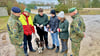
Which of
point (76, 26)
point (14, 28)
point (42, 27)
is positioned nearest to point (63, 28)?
point (76, 26)

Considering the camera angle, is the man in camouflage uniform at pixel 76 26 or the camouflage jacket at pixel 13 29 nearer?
the camouflage jacket at pixel 13 29

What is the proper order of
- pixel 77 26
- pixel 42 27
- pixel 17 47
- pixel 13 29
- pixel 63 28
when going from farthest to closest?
pixel 42 27 → pixel 63 28 → pixel 17 47 → pixel 77 26 → pixel 13 29

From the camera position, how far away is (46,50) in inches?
136

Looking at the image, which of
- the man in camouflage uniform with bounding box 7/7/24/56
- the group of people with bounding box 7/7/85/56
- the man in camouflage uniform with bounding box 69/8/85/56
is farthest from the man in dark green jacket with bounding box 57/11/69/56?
the man in camouflage uniform with bounding box 7/7/24/56

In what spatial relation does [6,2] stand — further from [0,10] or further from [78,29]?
[78,29]

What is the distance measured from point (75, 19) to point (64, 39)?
0.87 metres

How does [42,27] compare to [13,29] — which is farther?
[42,27]

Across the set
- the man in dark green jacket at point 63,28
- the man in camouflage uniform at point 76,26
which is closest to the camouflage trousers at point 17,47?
the man in dark green jacket at point 63,28

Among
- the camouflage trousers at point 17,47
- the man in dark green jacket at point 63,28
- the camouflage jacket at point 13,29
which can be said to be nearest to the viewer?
the camouflage jacket at point 13,29

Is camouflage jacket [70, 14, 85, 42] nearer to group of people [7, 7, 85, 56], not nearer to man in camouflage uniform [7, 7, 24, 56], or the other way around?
group of people [7, 7, 85, 56]

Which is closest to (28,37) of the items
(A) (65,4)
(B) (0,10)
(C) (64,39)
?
(C) (64,39)

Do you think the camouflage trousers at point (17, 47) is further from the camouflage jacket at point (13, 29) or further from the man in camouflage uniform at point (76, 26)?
the man in camouflage uniform at point (76, 26)

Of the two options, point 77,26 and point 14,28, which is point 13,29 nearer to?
point 14,28

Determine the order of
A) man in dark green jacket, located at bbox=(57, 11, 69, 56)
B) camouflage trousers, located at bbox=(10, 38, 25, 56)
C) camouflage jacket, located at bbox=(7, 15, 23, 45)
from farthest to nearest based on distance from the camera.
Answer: man in dark green jacket, located at bbox=(57, 11, 69, 56)
camouflage trousers, located at bbox=(10, 38, 25, 56)
camouflage jacket, located at bbox=(7, 15, 23, 45)
